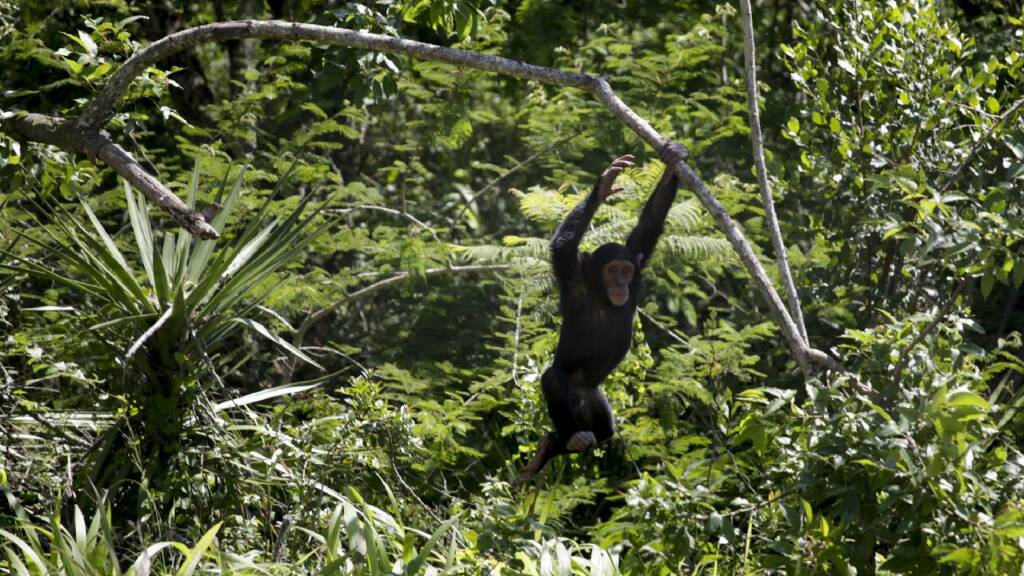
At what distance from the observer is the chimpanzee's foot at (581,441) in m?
5.27

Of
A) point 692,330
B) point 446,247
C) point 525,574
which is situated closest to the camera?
point 525,574

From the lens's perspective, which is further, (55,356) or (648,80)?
(648,80)

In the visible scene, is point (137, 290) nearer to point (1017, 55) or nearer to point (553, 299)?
point (553, 299)

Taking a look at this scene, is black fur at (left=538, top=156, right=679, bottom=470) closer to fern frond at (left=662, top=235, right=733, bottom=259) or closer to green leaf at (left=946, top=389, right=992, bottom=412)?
fern frond at (left=662, top=235, right=733, bottom=259)

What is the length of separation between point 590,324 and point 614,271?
0.28m

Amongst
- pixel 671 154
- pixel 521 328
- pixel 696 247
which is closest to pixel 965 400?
pixel 671 154

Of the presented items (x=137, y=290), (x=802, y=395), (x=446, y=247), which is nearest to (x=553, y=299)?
(x=446, y=247)

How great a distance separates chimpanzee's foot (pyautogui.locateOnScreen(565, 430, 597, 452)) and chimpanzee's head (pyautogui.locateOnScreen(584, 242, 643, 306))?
2.09 ft

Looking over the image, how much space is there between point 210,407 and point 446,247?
2.43 metres

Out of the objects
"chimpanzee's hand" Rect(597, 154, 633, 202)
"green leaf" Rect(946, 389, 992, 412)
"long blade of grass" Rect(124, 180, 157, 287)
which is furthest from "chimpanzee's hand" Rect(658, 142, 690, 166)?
"long blade of grass" Rect(124, 180, 157, 287)

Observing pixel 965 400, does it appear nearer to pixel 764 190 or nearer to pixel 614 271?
pixel 764 190

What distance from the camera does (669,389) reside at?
6.80m

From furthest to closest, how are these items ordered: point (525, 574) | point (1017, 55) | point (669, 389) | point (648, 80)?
point (648, 80) < point (669, 389) < point (1017, 55) < point (525, 574)

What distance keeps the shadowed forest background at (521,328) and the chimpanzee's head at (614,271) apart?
29.0 inches
